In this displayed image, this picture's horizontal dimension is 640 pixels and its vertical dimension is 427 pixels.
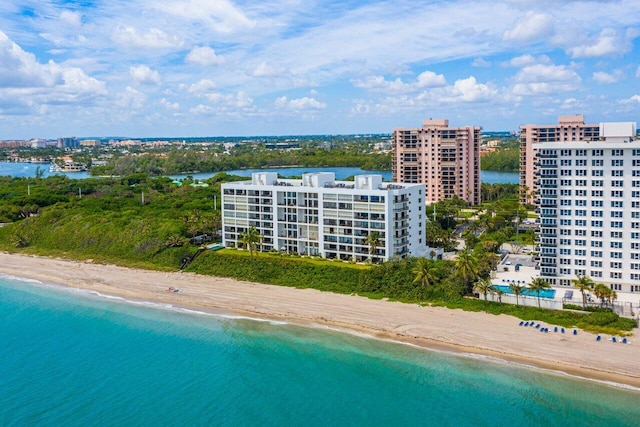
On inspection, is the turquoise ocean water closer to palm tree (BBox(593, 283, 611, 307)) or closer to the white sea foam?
palm tree (BBox(593, 283, 611, 307))

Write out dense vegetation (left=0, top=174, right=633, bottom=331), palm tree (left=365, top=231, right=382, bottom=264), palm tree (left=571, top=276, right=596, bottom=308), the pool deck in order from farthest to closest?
1. palm tree (left=365, top=231, right=382, bottom=264)
2. dense vegetation (left=0, top=174, right=633, bottom=331)
3. the pool deck
4. palm tree (left=571, top=276, right=596, bottom=308)

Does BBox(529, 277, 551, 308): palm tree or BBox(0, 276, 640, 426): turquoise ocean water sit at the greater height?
BBox(529, 277, 551, 308): palm tree

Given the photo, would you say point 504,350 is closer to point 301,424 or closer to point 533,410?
point 533,410

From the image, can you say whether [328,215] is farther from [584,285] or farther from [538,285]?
[584,285]

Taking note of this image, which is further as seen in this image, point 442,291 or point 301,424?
point 442,291

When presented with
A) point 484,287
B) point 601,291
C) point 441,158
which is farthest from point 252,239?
point 441,158

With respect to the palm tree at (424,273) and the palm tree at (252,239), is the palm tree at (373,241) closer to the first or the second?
the palm tree at (424,273)

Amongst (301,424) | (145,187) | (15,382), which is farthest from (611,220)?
(145,187)

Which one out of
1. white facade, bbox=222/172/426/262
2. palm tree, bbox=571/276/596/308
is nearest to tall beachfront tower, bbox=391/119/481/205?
white facade, bbox=222/172/426/262
